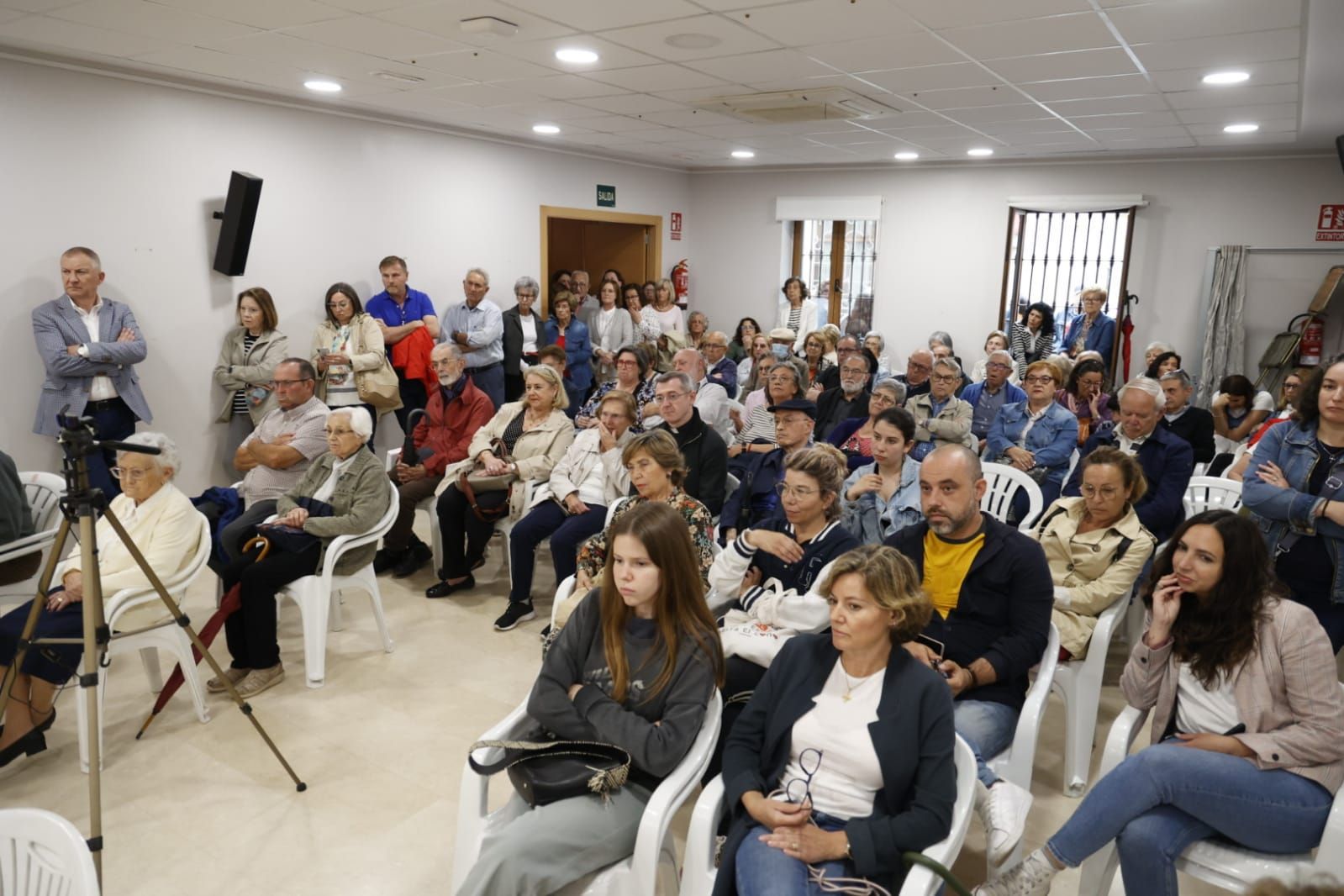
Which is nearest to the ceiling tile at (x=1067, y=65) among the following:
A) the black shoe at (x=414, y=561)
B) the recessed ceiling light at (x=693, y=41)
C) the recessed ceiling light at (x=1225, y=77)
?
the recessed ceiling light at (x=1225, y=77)

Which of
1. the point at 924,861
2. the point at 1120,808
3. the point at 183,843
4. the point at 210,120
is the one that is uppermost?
the point at 210,120

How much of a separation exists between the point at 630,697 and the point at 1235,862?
140 cm

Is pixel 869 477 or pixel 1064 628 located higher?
pixel 869 477

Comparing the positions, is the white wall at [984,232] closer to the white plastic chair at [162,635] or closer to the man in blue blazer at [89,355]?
the man in blue blazer at [89,355]

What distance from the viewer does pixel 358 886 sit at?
244 centimetres

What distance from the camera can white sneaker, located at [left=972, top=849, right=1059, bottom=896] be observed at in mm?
2064

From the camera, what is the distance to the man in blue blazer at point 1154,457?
11.9 ft

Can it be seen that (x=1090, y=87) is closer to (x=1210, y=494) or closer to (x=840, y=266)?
(x=1210, y=494)

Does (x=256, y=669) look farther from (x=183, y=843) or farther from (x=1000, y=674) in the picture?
(x=1000, y=674)

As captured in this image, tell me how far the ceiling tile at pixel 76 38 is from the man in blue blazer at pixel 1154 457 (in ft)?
15.7

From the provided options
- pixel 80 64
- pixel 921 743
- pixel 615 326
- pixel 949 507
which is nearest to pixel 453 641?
pixel 949 507

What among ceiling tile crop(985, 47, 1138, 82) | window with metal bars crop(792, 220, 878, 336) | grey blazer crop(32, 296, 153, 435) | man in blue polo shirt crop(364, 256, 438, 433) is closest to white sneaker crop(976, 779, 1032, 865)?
ceiling tile crop(985, 47, 1138, 82)

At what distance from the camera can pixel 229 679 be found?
11.6 ft

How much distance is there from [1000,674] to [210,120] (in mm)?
5660
